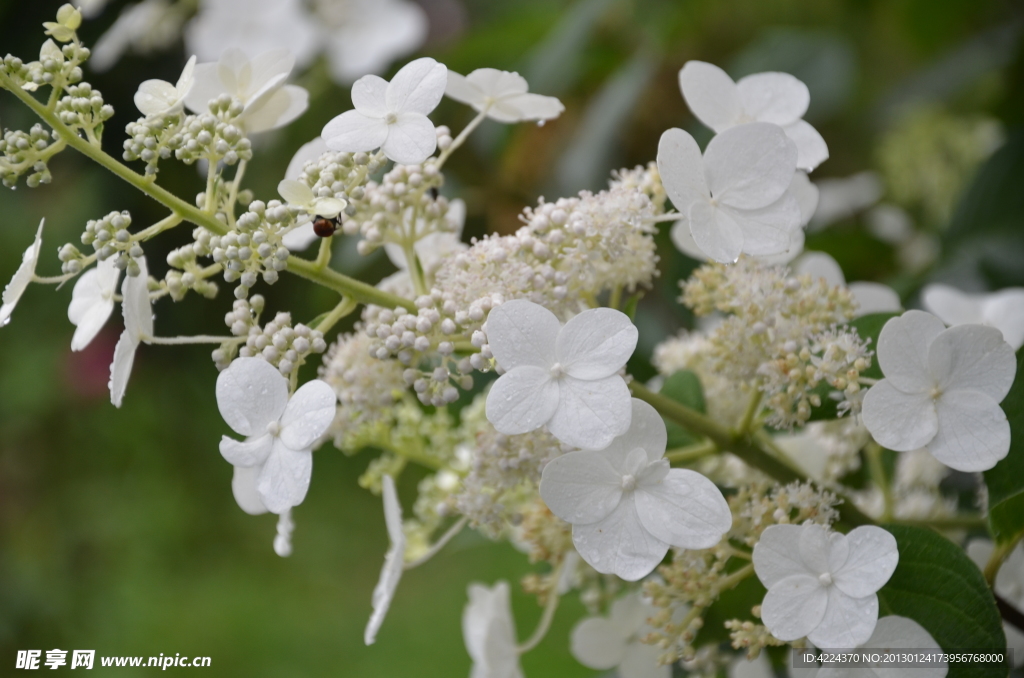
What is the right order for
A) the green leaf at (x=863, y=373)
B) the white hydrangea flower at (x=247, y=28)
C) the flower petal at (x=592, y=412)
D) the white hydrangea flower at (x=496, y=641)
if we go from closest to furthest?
the flower petal at (x=592, y=412) → the green leaf at (x=863, y=373) → the white hydrangea flower at (x=496, y=641) → the white hydrangea flower at (x=247, y=28)

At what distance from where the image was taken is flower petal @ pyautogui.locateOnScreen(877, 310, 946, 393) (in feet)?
1.47

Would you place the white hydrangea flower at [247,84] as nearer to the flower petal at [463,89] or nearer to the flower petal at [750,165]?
the flower petal at [463,89]

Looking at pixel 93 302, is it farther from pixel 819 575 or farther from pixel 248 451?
pixel 819 575

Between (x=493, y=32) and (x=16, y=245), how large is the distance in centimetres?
163

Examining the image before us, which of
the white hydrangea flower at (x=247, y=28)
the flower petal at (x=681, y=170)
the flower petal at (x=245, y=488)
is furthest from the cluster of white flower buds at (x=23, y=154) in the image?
the white hydrangea flower at (x=247, y=28)

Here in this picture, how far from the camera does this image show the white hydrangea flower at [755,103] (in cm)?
53

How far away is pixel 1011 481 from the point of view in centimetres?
54

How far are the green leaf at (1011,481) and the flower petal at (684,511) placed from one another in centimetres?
21

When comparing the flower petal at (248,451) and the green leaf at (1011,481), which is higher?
the flower petal at (248,451)

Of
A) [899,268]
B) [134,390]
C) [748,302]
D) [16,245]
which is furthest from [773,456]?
[16,245]

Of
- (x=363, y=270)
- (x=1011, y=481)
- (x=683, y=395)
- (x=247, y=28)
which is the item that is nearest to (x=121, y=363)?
(x=683, y=395)

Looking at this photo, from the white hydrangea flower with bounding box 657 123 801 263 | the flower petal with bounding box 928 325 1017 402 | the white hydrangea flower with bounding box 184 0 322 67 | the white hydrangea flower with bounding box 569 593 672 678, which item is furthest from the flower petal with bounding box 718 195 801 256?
the white hydrangea flower with bounding box 184 0 322 67

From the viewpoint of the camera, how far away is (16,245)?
7.27ft

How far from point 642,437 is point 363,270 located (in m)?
1.22
